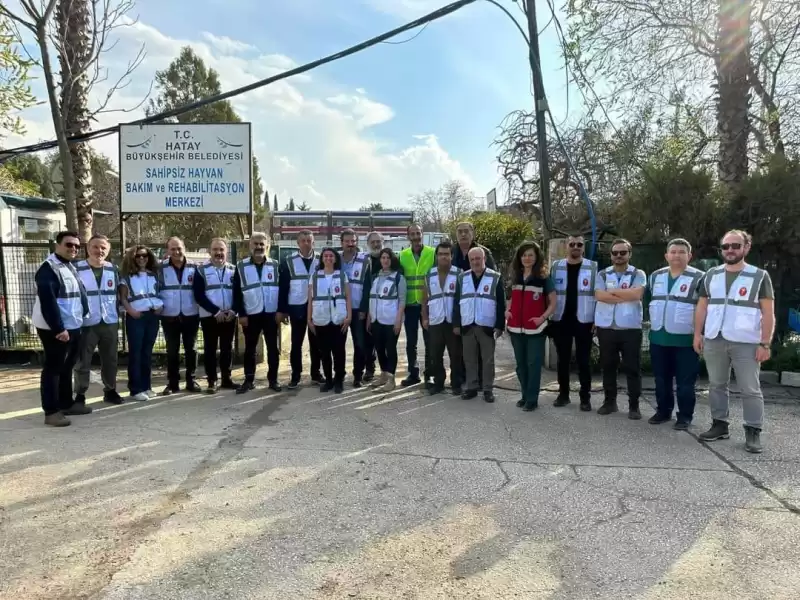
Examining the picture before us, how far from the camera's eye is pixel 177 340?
23.4 ft

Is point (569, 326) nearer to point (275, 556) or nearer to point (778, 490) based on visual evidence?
point (778, 490)

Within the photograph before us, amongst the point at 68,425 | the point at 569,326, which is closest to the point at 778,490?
the point at 569,326

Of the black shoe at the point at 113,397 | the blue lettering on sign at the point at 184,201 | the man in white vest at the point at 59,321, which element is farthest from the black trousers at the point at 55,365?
the blue lettering on sign at the point at 184,201

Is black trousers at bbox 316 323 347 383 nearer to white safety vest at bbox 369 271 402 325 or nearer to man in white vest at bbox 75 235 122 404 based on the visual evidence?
white safety vest at bbox 369 271 402 325

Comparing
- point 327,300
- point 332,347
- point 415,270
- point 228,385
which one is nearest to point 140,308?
point 228,385

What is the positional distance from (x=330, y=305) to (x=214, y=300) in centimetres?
146

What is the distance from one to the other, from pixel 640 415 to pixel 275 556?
169 inches

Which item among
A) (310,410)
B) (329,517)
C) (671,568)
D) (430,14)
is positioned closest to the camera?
(671,568)

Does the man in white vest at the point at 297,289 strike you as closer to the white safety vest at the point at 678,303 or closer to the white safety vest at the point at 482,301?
the white safety vest at the point at 482,301

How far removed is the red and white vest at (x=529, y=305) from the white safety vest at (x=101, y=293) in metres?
4.58

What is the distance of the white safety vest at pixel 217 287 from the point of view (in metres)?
7.04

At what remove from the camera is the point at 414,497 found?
13.1ft

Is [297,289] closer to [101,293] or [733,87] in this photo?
[101,293]

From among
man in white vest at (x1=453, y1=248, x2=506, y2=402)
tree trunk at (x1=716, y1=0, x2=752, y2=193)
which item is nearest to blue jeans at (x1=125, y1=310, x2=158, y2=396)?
man in white vest at (x1=453, y1=248, x2=506, y2=402)
